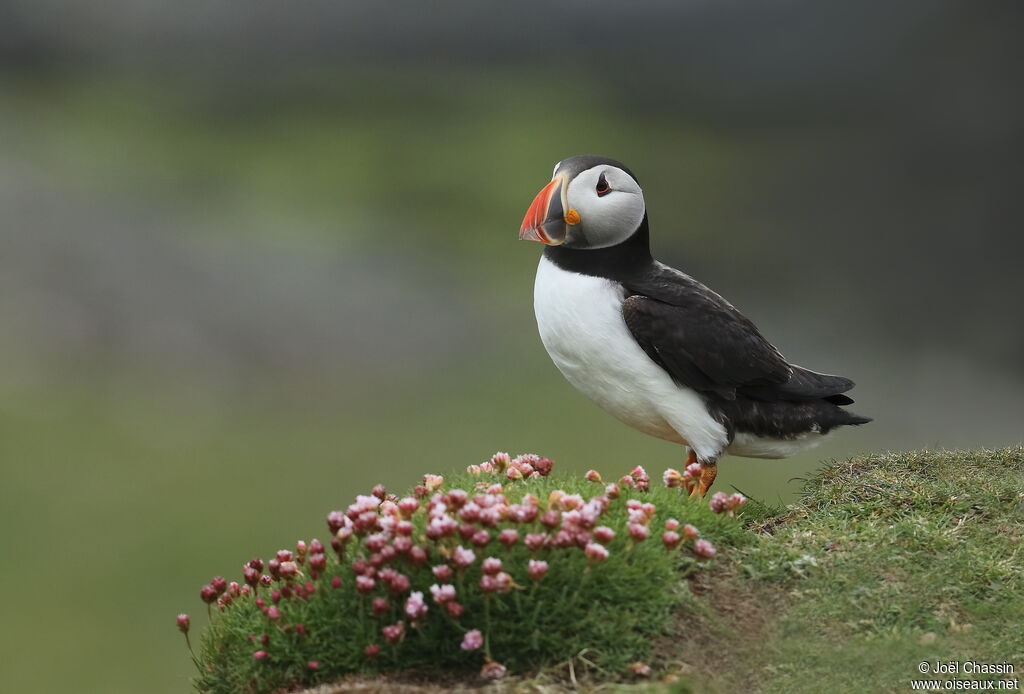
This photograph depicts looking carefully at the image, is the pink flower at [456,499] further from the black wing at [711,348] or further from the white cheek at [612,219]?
the white cheek at [612,219]

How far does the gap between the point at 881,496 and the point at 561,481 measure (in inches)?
93.7

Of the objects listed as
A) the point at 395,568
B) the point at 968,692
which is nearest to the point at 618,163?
the point at 395,568

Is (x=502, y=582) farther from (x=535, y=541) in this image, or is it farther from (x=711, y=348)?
(x=711, y=348)

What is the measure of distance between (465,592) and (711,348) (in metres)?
2.82

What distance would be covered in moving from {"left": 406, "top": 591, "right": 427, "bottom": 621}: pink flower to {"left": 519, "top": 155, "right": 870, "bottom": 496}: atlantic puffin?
8.79 feet

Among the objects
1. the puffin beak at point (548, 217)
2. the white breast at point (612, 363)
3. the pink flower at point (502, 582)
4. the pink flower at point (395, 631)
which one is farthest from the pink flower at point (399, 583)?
the puffin beak at point (548, 217)

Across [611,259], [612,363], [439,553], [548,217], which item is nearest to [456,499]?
[439,553]

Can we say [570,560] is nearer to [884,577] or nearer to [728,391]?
[884,577]

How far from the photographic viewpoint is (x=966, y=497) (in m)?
7.66

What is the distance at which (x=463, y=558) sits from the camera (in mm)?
5113

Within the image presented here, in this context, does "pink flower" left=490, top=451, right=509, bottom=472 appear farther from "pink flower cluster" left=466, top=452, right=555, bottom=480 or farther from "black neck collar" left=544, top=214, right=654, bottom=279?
"black neck collar" left=544, top=214, right=654, bottom=279

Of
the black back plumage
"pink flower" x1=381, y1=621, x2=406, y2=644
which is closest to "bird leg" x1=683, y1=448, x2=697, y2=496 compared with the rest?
the black back plumage

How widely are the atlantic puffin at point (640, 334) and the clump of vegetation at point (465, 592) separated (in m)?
1.49

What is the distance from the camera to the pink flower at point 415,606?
16.7 ft
